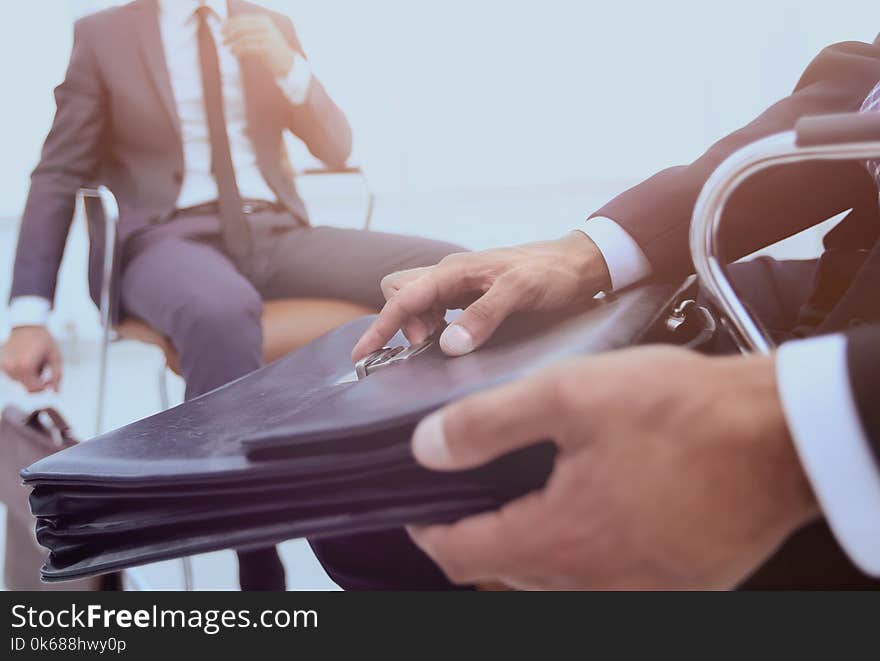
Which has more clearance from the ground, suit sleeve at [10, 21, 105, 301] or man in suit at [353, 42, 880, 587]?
suit sleeve at [10, 21, 105, 301]

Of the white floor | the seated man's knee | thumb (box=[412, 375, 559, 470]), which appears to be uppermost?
thumb (box=[412, 375, 559, 470])

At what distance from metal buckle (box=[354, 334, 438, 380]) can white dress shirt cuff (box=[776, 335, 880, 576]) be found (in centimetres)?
22

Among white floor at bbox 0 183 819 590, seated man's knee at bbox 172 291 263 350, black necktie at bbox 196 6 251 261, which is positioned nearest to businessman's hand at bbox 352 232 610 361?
white floor at bbox 0 183 819 590

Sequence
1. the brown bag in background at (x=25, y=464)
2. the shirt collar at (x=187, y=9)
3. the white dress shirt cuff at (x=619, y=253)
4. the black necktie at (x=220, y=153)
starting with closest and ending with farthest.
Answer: the white dress shirt cuff at (x=619, y=253), the brown bag in background at (x=25, y=464), the black necktie at (x=220, y=153), the shirt collar at (x=187, y=9)

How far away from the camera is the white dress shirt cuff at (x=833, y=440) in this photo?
10.1 inches

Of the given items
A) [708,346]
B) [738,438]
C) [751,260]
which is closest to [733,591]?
[738,438]

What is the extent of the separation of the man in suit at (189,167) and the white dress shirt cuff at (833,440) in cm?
99

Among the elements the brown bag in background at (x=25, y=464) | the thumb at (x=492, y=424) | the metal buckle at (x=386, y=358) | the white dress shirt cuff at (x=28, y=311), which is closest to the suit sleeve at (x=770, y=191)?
the metal buckle at (x=386, y=358)

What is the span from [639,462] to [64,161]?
1.50 metres

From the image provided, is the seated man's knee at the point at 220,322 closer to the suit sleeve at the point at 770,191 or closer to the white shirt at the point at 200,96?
the white shirt at the point at 200,96

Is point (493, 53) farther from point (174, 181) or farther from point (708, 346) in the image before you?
point (708, 346)

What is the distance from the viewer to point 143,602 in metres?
0.40

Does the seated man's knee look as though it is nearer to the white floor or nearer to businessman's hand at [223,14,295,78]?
the white floor

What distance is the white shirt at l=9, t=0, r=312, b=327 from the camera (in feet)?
4.75
